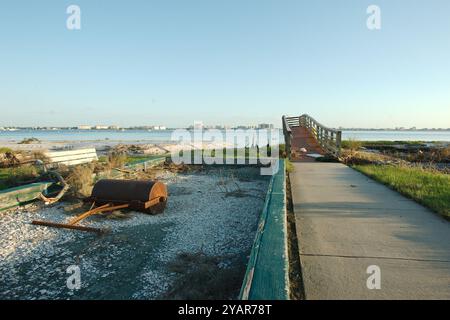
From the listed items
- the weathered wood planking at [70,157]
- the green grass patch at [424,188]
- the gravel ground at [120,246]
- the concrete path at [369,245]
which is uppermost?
the weathered wood planking at [70,157]

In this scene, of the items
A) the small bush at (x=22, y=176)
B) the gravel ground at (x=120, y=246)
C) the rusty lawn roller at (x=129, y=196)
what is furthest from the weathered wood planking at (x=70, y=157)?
the rusty lawn roller at (x=129, y=196)

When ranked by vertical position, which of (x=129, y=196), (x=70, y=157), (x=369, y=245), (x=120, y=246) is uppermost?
(x=70, y=157)

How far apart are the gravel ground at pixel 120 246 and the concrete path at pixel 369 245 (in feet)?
2.98

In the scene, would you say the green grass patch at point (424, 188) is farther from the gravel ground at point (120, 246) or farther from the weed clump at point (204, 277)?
the weed clump at point (204, 277)

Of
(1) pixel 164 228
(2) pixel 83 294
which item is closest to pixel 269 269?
(2) pixel 83 294

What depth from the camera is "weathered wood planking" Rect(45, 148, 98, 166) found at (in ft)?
29.5

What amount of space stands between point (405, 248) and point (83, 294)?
133 inches

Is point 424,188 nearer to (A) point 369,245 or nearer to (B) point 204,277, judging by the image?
(A) point 369,245

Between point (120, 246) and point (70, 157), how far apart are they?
6.76 metres

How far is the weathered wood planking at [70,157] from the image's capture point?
8.98 metres

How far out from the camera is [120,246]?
414 cm

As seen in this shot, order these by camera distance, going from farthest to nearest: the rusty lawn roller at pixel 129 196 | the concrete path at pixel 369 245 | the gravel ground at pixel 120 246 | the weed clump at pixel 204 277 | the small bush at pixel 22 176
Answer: the small bush at pixel 22 176 → the rusty lawn roller at pixel 129 196 → the gravel ground at pixel 120 246 → the weed clump at pixel 204 277 → the concrete path at pixel 369 245

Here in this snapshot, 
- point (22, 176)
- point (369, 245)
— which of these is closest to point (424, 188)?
point (369, 245)
